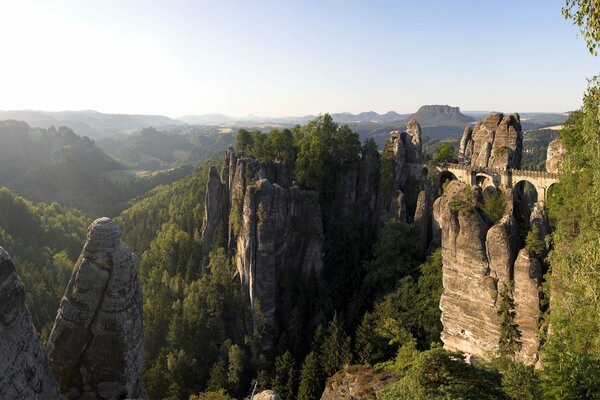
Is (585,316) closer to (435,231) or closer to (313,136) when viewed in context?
(435,231)

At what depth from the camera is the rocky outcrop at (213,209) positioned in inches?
2234

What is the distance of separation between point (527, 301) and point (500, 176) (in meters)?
23.9

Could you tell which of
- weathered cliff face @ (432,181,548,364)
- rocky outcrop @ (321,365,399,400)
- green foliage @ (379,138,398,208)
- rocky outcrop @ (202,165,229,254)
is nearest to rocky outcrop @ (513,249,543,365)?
weathered cliff face @ (432,181,548,364)

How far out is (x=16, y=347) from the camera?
10273 mm

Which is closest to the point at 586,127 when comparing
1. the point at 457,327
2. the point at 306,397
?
the point at 457,327

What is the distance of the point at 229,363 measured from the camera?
133 ft

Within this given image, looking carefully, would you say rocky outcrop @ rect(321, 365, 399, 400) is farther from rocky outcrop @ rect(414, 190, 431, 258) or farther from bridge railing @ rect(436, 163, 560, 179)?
bridge railing @ rect(436, 163, 560, 179)

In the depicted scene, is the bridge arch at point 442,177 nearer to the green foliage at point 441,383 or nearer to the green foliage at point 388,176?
the green foliage at point 388,176

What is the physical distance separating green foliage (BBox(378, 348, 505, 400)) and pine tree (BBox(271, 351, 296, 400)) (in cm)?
2359

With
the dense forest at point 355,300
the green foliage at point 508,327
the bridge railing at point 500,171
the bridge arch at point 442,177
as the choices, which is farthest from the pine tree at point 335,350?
the bridge railing at point 500,171

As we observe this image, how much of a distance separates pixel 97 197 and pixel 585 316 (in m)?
184

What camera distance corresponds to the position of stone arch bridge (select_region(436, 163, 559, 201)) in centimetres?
4166

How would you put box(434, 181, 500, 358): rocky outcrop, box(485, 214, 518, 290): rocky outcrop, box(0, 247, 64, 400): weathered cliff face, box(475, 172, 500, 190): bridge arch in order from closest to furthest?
box(0, 247, 64, 400): weathered cliff face < box(485, 214, 518, 290): rocky outcrop < box(434, 181, 500, 358): rocky outcrop < box(475, 172, 500, 190): bridge arch

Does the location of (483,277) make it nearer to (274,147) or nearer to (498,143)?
(498,143)
